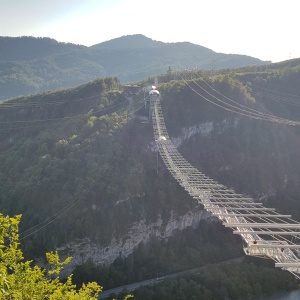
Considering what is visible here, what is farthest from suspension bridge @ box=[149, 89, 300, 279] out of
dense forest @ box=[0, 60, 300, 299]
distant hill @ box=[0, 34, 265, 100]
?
distant hill @ box=[0, 34, 265, 100]

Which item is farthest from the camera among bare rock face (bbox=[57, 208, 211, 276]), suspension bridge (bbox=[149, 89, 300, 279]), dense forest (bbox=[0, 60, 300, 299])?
dense forest (bbox=[0, 60, 300, 299])

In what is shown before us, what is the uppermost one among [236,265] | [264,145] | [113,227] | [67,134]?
[67,134]

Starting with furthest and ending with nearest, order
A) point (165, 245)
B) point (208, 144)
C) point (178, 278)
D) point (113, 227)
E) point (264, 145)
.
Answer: point (264, 145), point (208, 144), point (165, 245), point (113, 227), point (178, 278)

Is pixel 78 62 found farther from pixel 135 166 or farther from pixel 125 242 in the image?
pixel 125 242

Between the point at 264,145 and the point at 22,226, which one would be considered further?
the point at 264,145

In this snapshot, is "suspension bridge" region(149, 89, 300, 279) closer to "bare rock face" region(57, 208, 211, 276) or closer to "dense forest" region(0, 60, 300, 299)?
"dense forest" region(0, 60, 300, 299)

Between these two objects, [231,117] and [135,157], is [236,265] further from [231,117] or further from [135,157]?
[231,117]

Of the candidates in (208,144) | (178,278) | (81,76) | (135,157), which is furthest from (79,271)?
(81,76)
